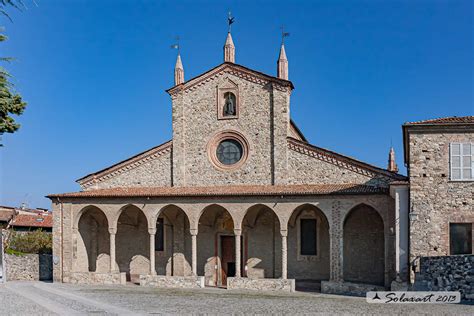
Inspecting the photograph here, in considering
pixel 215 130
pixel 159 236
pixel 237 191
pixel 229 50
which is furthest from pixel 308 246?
pixel 229 50

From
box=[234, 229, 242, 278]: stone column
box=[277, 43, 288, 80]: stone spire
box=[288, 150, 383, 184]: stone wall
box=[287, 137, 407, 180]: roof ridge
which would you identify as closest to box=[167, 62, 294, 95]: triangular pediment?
box=[277, 43, 288, 80]: stone spire

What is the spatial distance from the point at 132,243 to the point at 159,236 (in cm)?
141

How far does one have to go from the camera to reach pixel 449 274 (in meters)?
17.8

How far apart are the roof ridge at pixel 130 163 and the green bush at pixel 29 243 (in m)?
5.27

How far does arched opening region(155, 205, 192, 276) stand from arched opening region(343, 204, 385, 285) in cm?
759

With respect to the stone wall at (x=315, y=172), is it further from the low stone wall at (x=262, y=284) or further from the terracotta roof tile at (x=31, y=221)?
the terracotta roof tile at (x=31, y=221)

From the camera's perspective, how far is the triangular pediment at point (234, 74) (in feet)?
83.6

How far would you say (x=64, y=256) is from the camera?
25.8 m

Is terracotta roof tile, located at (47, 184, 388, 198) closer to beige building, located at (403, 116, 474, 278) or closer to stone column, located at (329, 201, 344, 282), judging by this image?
stone column, located at (329, 201, 344, 282)

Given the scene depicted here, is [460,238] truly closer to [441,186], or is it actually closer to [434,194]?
[434,194]

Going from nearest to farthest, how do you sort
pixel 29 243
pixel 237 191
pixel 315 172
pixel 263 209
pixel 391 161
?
pixel 237 191 < pixel 315 172 < pixel 263 209 < pixel 29 243 < pixel 391 161

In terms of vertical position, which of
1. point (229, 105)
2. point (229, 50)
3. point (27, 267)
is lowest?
point (27, 267)

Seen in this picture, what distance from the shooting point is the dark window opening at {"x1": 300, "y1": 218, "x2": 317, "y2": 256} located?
25094mm

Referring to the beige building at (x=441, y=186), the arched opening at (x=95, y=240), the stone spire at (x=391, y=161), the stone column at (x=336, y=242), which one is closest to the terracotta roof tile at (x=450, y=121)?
the beige building at (x=441, y=186)
